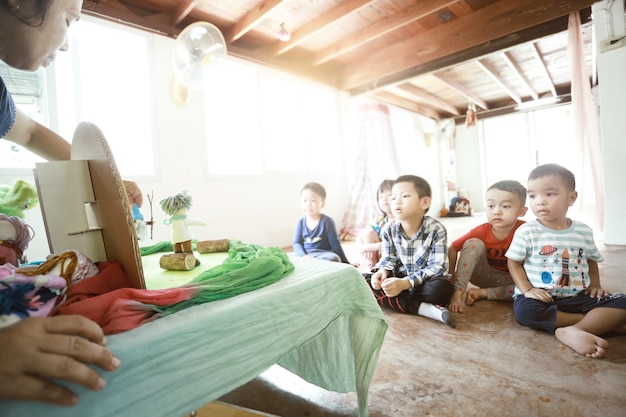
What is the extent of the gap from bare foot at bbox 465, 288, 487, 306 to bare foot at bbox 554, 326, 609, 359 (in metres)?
0.59

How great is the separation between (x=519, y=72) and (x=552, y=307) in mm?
6338

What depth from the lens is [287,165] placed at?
5027mm

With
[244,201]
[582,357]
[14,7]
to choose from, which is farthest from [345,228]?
[14,7]

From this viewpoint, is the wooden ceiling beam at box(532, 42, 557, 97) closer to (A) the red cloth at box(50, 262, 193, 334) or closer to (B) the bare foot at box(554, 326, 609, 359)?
(B) the bare foot at box(554, 326, 609, 359)

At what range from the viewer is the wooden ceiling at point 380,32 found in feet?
11.7

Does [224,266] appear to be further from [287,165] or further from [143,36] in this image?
[287,165]

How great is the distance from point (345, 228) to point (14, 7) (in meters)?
5.15

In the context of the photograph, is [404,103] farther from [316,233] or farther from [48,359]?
[48,359]

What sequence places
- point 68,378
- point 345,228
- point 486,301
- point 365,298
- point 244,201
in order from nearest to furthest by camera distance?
point 68,378, point 365,298, point 486,301, point 244,201, point 345,228

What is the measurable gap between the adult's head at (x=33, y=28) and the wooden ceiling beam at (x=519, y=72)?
617 centimetres

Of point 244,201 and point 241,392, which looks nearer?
point 241,392

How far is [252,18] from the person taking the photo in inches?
145

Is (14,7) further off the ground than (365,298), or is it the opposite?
(14,7)

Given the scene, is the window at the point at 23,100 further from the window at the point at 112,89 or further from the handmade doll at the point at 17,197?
the handmade doll at the point at 17,197
